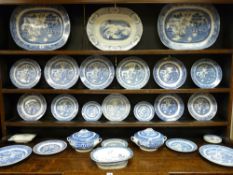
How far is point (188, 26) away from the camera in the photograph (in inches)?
56.6

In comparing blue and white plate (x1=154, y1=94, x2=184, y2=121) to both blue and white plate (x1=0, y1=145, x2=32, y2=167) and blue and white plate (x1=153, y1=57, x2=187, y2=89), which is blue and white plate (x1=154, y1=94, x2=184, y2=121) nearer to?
blue and white plate (x1=153, y1=57, x2=187, y2=89)

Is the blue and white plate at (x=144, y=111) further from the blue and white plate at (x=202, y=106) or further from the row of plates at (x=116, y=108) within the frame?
the blue and white plate at (x=202, y=106)

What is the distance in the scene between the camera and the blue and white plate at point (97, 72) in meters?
1.48

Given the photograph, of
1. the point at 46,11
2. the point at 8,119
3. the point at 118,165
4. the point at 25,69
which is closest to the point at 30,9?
the point at 46,11

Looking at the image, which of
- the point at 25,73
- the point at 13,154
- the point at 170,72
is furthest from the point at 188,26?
the point at 13,154

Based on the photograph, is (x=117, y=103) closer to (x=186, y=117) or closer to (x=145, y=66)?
(x=145, y=66)

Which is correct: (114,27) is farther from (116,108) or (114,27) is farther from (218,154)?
(218,154)

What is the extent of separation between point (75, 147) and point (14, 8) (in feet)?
3.25

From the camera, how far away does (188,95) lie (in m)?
1.55

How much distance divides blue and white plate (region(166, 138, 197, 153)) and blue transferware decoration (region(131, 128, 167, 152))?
11cm

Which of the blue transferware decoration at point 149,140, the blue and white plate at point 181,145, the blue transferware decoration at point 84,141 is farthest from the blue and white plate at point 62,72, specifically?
the blue and white plate at point 181,145

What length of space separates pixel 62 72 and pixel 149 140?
733 mm

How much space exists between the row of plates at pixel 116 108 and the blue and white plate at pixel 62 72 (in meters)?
0.12

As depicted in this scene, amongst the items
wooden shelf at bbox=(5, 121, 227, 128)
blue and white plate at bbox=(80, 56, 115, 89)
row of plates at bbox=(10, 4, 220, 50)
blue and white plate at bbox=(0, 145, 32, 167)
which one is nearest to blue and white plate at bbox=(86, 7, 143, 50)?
row of plates at bbox=(10, 4, 220, 50)
